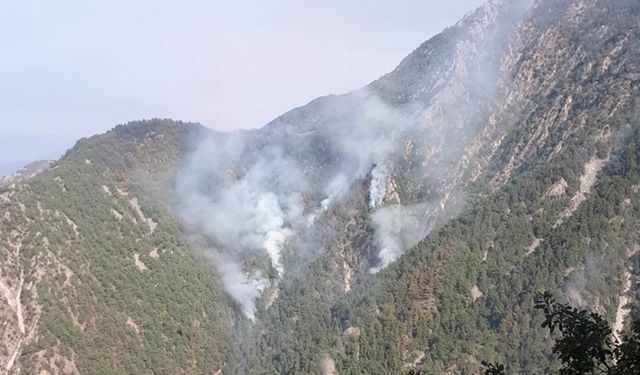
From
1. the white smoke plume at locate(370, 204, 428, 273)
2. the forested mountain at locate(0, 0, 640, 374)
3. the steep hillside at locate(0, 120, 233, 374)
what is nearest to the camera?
the steep hillside at locate(0, 120, 233, 374)

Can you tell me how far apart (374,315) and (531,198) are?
5194cm

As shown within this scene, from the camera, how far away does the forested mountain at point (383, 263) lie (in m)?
132

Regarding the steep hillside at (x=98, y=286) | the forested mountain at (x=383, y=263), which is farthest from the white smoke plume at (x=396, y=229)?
the steep hillside at (x=98, y=286)

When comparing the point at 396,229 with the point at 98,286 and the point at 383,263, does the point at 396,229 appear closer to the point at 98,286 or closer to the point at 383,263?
the point at 383,263

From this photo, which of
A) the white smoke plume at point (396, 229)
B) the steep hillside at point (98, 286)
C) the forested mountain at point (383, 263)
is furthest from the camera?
the white smoke plume at point (396, 229)

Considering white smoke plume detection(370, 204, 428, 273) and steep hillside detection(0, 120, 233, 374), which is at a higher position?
steep hillside detection(0, 120, 233, 374)

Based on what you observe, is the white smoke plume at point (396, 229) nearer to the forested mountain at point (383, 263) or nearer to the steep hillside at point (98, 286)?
the forested mountain at point (383, 263)

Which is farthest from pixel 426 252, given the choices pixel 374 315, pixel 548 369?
pixel 548 369

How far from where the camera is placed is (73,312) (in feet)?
448

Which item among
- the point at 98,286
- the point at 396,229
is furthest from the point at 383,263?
the point at 98,286

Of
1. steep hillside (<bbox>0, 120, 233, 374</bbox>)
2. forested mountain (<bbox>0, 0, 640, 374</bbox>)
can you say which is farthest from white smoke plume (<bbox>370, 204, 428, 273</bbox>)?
steep hillside (<bbox>0, 120, 233, 374</bbox>)

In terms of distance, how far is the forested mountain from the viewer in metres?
132

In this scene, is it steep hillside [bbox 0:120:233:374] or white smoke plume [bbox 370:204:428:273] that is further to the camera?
white smoke plume [bbox 370:204:428:273]

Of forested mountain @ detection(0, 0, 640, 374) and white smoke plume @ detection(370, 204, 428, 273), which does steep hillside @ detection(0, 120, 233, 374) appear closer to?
forested mountain @ detection(0, 0, 640, 374)
